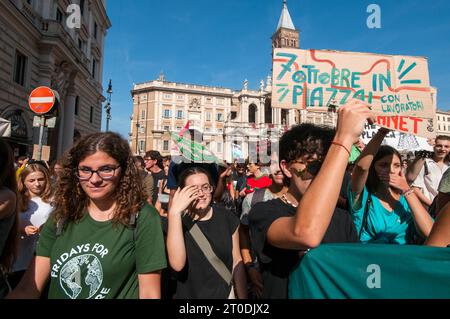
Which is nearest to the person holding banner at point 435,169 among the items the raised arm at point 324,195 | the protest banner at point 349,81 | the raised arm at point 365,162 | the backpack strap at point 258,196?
the backpack strap at point 258,196

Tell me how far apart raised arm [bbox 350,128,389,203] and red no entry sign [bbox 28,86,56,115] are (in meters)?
5.49

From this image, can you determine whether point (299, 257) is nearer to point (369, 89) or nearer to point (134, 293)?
point (134, 293)

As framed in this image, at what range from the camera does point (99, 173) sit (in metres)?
1.85

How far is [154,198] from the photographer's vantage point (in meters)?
7.10

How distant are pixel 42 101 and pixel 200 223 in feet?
16.2

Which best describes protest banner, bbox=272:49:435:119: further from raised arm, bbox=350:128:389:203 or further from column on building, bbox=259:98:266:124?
column on building, bbox=259:98:266:124

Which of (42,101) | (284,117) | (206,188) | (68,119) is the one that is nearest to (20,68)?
(68,119)

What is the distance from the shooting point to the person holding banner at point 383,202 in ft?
6.95

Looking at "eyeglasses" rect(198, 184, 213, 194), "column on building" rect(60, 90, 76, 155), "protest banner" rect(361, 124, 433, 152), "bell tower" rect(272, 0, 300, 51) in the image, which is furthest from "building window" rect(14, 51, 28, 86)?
"bell tower" rect(272, 0, 300, 51)

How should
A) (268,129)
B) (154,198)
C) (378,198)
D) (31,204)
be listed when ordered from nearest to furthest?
(378,198) < (31,204) < (154,198) < (268,129)

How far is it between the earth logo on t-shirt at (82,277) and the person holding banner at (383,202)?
1840mm

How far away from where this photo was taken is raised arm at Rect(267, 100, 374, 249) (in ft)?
3.91
